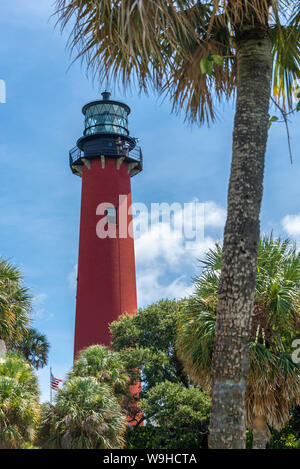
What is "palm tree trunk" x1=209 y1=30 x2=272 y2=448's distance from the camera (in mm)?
5453

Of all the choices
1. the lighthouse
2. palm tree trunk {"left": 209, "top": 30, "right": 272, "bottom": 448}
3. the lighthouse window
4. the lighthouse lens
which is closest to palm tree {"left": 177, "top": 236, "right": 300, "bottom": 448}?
palm tree trunk {"left": 209, "top": 30, "right": 272, "bottom": 448}

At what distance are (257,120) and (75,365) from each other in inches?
661

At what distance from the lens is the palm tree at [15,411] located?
15156mm

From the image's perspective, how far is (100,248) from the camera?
3045 cm

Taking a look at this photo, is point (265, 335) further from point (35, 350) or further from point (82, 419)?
point (35, 350)

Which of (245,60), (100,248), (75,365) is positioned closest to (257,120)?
(245,60)

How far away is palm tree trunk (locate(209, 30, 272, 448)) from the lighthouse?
79.6 feet

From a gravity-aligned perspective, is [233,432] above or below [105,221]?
below

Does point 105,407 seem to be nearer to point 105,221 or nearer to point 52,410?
point 52,410

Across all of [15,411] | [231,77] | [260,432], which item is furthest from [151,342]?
[231,77]

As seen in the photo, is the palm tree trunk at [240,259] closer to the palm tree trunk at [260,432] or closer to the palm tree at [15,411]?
the palm tree trunk at [260,432]

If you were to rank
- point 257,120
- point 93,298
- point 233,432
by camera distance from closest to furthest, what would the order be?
point 233,432
point 257,120
point 93,298

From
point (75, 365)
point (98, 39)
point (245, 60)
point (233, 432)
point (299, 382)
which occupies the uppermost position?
point (98, 39)

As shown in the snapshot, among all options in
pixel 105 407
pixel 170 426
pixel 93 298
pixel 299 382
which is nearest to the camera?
pixel 299 382
